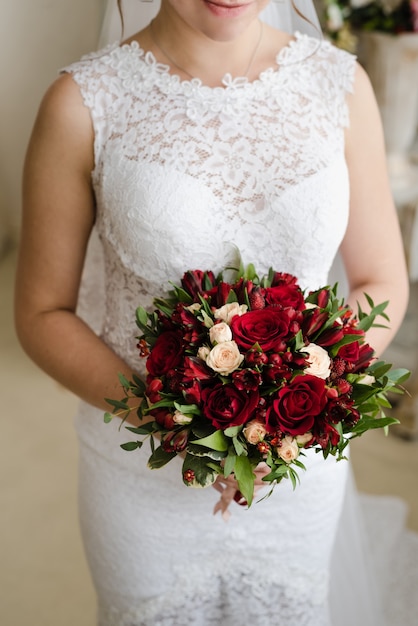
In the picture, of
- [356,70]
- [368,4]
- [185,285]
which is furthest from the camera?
[368,4]

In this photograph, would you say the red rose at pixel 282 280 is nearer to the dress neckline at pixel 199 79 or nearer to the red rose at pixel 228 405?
the red rose at pixel 228 405

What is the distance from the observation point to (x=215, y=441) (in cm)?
111

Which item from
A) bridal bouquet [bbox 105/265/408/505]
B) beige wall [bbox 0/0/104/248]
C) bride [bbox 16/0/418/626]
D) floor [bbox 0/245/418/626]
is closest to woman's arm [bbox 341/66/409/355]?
bride [bbox 16/0/418/626]

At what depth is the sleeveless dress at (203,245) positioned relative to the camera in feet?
4.81

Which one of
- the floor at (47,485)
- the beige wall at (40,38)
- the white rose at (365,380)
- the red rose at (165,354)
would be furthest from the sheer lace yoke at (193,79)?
the floor at (47,485)

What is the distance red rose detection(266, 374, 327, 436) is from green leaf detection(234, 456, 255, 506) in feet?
0.25

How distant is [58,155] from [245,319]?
548 mm

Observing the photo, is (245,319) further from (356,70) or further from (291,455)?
(356,70)

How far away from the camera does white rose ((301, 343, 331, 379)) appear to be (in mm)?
1138

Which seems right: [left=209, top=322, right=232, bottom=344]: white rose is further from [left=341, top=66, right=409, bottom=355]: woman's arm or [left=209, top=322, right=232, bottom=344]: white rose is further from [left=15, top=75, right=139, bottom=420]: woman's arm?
[left=341, top=66, right=409, bottom=355]: woman's arm

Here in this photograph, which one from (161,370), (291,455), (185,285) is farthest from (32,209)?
(291,455)

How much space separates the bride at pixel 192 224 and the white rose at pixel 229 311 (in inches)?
11.3

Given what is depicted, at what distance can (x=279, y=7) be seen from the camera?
67.4 inches

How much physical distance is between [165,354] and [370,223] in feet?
2.15
